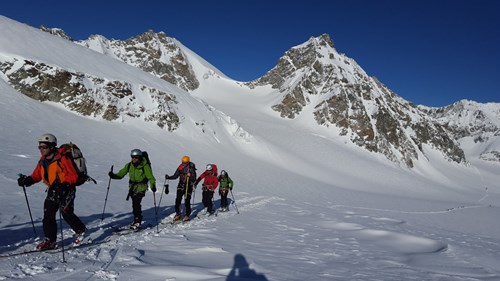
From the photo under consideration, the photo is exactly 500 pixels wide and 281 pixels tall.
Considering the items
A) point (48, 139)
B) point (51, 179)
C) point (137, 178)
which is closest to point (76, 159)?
point (51, 179)

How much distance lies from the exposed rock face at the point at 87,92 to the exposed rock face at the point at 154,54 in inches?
2045

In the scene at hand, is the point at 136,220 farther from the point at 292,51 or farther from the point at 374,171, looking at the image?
the point at 292,51

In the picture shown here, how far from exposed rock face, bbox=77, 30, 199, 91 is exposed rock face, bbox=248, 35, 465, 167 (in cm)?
2188

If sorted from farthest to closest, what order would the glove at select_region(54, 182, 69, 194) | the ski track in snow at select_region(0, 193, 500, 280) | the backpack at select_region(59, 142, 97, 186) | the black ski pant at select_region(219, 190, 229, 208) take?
the black ski pant at select_region(219, 190, 229, 208) < the backpack at select_region(59, 142, 97, 186) < the glove at select_region(54, 182, 69, 194) < the ski track in snow at select_region(0, 193, 500, 280)

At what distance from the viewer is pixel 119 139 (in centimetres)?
2830

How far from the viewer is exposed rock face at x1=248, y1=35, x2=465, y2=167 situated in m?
76.6

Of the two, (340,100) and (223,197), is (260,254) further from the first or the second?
(340,100)

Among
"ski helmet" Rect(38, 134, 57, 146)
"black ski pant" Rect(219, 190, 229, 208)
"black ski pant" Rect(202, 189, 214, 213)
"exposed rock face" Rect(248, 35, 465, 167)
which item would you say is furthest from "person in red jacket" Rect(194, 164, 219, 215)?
"exposed rock face" Rect(248, 35, 465, 167)

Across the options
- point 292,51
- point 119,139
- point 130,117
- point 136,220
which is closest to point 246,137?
point 130,117

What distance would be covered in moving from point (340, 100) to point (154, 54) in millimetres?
50370

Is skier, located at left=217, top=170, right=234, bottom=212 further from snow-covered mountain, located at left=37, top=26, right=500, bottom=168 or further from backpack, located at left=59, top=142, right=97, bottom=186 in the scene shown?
snow-covered mountain, located at left=37, top=26, right=500, bottom=168

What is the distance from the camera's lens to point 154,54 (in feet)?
297

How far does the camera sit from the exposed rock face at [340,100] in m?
76.6

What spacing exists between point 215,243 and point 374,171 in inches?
2321
